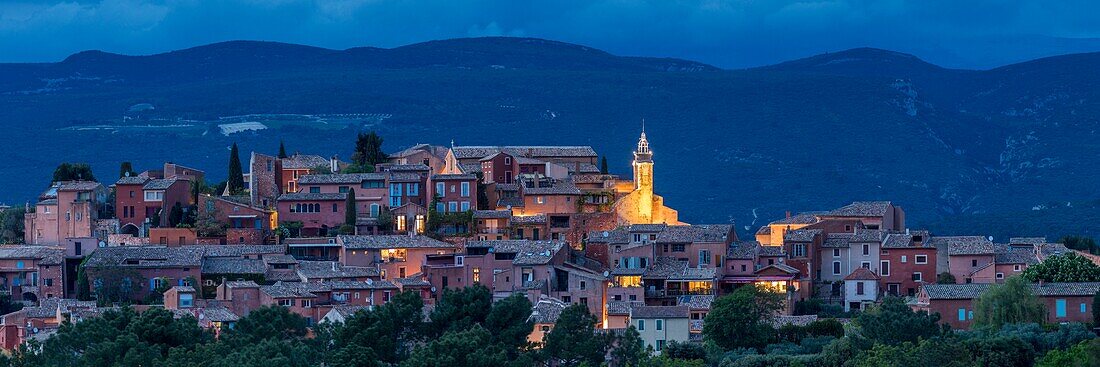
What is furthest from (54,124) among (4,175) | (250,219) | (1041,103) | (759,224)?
(250,219)

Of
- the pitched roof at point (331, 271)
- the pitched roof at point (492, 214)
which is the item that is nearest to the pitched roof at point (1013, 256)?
the pitched roof at point (492, 214)

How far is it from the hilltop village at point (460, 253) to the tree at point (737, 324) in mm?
301

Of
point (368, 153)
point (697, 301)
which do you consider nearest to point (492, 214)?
point (368, 153)

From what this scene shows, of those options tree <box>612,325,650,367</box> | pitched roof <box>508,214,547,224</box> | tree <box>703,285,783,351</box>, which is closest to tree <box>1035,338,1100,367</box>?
tree <box>703,285,783,351</box>

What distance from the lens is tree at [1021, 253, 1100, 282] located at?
61906 millimetres

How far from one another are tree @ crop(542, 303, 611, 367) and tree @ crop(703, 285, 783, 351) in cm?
578

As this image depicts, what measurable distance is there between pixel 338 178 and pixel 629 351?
2133 centimetres

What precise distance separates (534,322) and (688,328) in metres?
6.15

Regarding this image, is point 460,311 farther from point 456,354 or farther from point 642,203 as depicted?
point 642,203

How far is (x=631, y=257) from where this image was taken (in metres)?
66.6

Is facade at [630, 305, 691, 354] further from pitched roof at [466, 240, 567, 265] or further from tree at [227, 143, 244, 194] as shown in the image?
tree at [227, 143, 244, 194]

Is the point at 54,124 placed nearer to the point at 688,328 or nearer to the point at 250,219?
the point at 250,219

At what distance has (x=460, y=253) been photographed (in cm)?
6700

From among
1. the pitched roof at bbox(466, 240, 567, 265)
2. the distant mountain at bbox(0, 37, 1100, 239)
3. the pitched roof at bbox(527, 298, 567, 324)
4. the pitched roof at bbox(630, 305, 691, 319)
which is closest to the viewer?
the pitched roof at bbox(527, 298, 567, 324)
